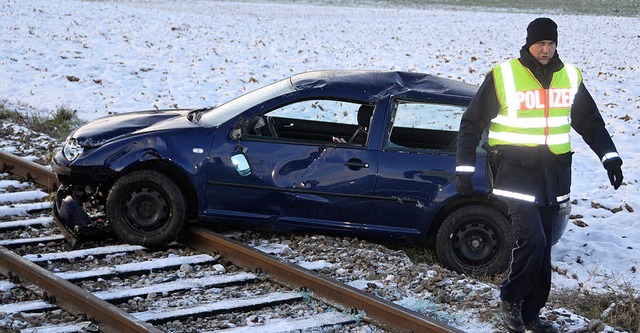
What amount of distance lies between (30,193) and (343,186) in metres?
3.35

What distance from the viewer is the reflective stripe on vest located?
6.01 m

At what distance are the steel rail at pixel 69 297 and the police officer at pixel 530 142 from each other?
224cm

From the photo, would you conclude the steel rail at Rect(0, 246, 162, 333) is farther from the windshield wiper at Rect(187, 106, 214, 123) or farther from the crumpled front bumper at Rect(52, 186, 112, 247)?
the windshield wiper at Rect(187, 106, 214, 123)

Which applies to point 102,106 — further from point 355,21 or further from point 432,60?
point 355,21

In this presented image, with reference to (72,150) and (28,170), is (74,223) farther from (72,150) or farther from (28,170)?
(28,170)

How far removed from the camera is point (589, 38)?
2772cm

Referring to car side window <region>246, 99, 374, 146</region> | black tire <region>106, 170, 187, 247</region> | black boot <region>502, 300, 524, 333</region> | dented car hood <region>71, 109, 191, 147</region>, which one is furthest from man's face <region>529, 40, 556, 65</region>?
dented car hood <region>71, 109, 191, 147</region>

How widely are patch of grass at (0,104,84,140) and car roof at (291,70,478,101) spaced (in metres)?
4.94

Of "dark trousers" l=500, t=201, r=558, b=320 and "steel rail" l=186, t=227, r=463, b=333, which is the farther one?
"steel rail" l=186, t=227, r=463, b=333

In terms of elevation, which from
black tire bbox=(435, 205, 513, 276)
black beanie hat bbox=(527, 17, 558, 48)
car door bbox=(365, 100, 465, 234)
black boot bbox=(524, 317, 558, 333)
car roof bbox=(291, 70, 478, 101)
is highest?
black beanie hat bbox=(527, 17, 558, 48)

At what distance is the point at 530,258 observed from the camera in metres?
6.01

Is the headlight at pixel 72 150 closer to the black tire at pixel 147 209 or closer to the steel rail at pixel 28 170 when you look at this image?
the black tire at pixel 147 209

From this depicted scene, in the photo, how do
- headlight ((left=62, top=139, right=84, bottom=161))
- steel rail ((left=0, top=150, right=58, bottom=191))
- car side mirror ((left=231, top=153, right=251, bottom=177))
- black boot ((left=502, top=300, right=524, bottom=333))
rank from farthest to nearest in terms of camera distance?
steel rail ((left=0, top=150, right=58, bottom=191)) → headlight ((left=62, top=139, right=84, bottom=161)) → car side mirror ((left=231, top=153, right=251, bottom=177)) → black boot ((left=502, top=300, right=524, bottom=333))

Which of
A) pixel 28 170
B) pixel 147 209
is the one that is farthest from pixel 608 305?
pixel 28 170
